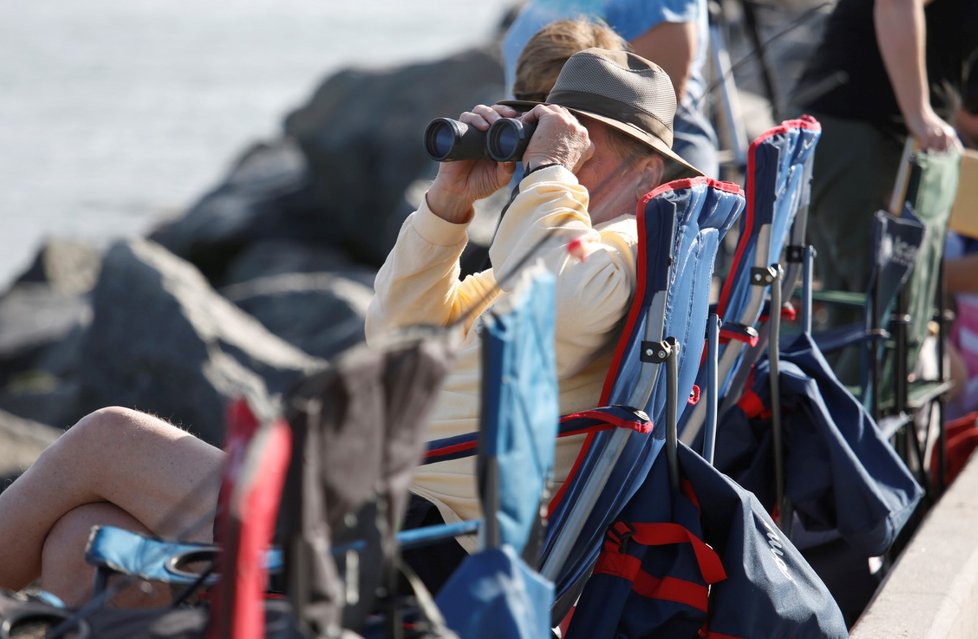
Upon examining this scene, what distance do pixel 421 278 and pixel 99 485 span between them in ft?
2.57

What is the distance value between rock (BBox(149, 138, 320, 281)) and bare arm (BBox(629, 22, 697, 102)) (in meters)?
9.23

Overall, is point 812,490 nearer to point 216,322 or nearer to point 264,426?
point 264,426

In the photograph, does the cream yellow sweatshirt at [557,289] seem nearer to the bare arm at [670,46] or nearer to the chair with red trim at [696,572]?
the chair with red trim at [696,572]

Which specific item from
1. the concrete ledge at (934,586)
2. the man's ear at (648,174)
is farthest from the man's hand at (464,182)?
the concrete ledge at (934,586)

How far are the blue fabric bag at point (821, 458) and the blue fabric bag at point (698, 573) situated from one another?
0.54m

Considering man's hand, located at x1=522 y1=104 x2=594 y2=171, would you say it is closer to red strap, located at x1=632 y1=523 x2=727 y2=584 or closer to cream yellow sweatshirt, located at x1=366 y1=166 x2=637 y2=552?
cream yellow sweatshirt, located at x1=366 y1=166 x2=637 y2=552

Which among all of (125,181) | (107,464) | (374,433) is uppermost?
(374,433)

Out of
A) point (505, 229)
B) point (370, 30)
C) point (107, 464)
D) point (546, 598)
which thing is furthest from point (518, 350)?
point (370, 30)

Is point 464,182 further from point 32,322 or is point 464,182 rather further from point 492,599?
point 32,322

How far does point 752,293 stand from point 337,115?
10.1 metres

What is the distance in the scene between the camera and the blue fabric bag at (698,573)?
8.28 ft

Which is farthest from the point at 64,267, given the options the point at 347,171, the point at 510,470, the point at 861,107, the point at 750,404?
the point at 510,470

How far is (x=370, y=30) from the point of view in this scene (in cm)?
3775

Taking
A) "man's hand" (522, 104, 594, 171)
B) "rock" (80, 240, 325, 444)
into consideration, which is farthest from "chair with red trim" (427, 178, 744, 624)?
"rock" (80, 240, 325, 444)
